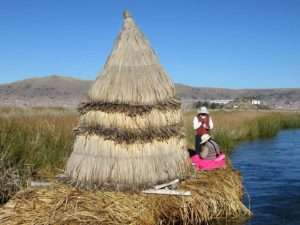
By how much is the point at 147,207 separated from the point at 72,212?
117 cm

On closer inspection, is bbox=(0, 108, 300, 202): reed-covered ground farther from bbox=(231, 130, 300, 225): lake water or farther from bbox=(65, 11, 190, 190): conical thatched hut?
bbox=(231, 130, 300, 225): lake water

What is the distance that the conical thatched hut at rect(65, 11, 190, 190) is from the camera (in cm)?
836

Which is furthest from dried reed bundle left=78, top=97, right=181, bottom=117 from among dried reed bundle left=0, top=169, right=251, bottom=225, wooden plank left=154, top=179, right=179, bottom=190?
dried reed bundle left=0, top=169, right=251, bottom=225

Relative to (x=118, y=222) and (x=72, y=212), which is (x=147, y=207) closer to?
(x=118, y=222)

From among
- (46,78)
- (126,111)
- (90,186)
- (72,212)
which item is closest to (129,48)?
(126,111)

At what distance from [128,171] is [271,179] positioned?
8.19 meters

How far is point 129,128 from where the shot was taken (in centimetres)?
839

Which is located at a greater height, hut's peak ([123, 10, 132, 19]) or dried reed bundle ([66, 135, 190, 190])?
hut's peak ([123, 10, 132, 19])

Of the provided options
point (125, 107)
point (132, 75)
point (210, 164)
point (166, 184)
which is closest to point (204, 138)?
point (210, 164)

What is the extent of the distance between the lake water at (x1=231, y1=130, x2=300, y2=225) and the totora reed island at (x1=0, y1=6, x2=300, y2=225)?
1.71 metres

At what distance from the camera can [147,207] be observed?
303 inches

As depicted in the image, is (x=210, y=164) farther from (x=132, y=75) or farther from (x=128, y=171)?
(x=132, y=75)

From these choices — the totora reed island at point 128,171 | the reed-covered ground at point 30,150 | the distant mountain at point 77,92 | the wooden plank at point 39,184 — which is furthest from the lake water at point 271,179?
the distant mountain at point 77,92

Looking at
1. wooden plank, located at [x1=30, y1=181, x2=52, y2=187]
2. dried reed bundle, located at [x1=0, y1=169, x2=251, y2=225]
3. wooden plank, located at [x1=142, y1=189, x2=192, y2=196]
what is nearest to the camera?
dried reed bundle, located at [x1=0, y1=169, x2=251, y2=225]
